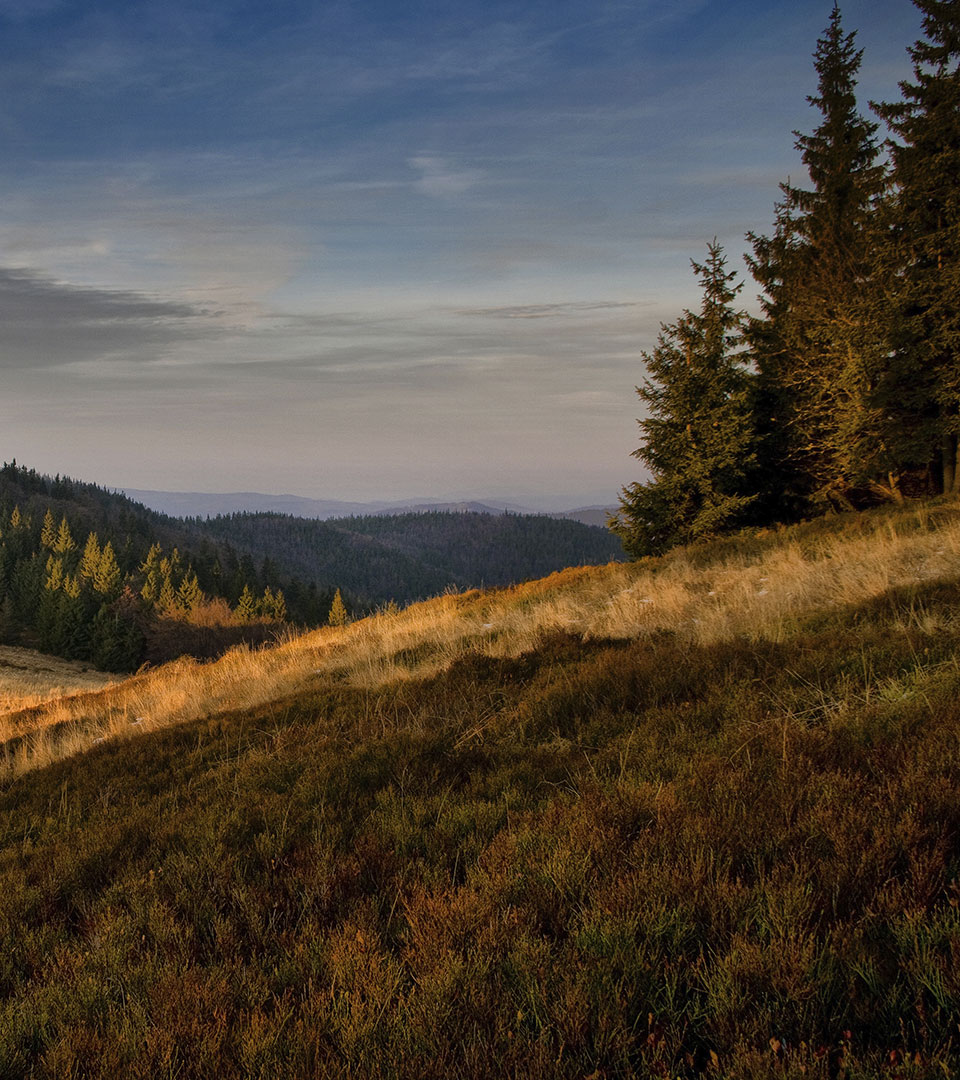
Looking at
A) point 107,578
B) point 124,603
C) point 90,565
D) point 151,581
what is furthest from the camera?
point 90,565

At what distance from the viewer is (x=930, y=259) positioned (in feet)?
57.4

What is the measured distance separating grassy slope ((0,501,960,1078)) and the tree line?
13684 mm

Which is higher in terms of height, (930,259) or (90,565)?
(930,259)

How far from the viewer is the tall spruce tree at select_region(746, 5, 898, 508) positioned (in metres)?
18.0

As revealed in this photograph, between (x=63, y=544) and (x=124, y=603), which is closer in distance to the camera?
(x=124, y=603)

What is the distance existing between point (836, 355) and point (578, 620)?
14182mm

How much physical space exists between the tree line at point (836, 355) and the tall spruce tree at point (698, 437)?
0.05 meters

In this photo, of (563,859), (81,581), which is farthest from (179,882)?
(81,581)

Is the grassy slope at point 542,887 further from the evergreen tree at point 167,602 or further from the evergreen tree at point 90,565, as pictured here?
the evergreen tree at point 90,565

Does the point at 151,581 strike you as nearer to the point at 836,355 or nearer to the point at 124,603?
the point at 124,603

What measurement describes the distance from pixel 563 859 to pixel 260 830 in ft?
7.94

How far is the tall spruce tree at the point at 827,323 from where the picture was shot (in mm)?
17984

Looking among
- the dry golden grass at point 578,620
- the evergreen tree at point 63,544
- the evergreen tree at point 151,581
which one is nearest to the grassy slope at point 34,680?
the dry golden grass at point 578,620

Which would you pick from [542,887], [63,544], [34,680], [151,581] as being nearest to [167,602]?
[151,581]
